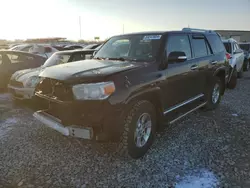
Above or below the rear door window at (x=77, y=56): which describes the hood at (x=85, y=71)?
above

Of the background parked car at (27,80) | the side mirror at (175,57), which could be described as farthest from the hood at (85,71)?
the background parked car at (27,80)

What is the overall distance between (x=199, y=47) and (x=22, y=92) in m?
4.42

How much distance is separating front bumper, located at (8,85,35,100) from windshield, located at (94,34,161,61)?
2192mm

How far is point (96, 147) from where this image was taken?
4.05 m

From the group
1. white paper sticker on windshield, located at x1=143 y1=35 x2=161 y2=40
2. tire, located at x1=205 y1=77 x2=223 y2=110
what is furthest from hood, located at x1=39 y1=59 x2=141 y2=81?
tire, located at x1=205 y1=77 x2=223 y2=110

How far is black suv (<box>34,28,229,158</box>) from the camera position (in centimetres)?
314

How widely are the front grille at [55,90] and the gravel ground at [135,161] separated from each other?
963 millimetres

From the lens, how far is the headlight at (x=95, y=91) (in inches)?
122

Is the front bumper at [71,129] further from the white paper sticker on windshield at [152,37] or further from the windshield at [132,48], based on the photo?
the white paper sticker on windshield at [152,37]

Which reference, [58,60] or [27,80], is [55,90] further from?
[58,60]

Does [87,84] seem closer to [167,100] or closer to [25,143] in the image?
[167,100]

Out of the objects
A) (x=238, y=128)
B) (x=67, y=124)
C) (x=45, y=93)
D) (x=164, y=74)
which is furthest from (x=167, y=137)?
(x=45, y=93)

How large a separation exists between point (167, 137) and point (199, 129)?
815 mm

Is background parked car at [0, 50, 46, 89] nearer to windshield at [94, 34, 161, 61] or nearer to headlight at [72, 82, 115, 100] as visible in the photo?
windshield at [94, 34, 161, 61]
